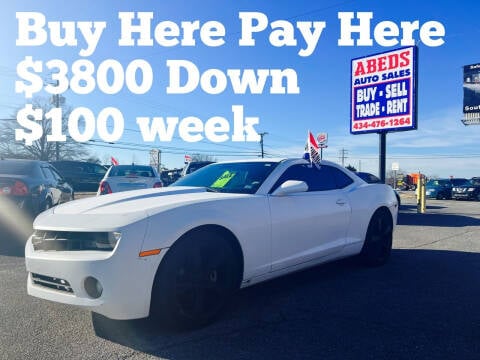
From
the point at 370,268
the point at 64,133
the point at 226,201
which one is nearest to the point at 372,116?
the point at 370,268

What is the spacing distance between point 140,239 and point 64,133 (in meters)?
58.6

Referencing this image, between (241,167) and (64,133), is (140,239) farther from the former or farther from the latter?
(64,133)

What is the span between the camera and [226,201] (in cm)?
342

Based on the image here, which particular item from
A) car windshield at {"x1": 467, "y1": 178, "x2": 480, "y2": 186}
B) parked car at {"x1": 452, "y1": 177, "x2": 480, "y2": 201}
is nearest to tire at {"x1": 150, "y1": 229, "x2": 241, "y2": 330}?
parked car at {"x1": 452, "y1": 177, "x2": 480, "y2": 201}

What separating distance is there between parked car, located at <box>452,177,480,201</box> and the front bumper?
28255 mm

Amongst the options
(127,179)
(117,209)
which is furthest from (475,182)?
(117,209)

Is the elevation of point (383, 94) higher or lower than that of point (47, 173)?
higher

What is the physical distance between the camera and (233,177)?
14.0 feet

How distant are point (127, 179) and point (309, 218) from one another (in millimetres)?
5271

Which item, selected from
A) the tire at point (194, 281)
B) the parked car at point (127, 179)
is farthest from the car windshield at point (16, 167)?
the tire at point (194, 281)

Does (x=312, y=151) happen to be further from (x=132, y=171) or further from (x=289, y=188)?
(x=132, y=171)

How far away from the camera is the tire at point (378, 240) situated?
524cm

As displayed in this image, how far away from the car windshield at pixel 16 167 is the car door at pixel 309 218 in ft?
17.6

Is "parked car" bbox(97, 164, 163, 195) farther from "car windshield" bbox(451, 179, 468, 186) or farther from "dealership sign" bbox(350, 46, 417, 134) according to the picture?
"car windshield" bbox(451, 179, 468, 186)
